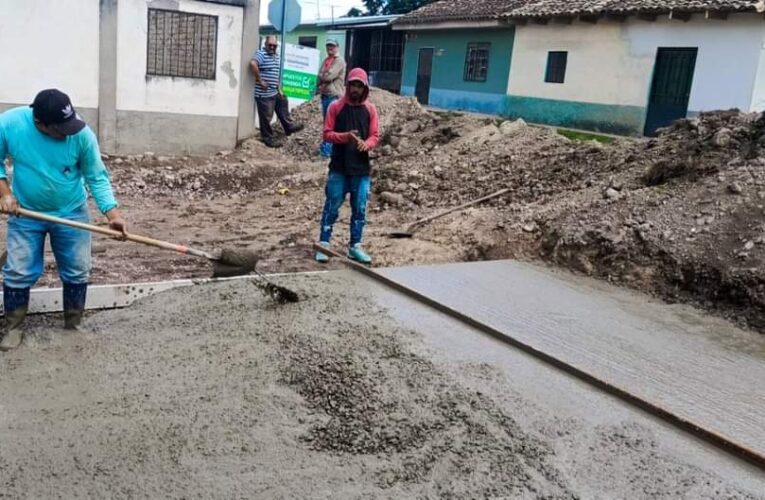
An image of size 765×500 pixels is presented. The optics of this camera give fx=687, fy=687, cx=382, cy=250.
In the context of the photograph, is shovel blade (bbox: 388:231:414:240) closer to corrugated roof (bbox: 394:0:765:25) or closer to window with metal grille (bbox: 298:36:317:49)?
corrugated roof (bbox: 394:0:765:25)

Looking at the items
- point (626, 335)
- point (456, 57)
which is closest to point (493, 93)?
point (456, 57)

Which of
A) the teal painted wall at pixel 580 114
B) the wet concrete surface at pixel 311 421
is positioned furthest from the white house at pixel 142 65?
the teal painted wall at pixel 580 114

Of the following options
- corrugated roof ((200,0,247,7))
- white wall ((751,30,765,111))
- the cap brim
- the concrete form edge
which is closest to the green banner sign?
corrugated roof ((200,0,247,7))

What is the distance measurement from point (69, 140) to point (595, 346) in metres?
3.20

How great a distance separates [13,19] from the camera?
884 cm

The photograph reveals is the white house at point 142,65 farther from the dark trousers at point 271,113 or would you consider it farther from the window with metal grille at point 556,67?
the window with metal grille at point 556,67

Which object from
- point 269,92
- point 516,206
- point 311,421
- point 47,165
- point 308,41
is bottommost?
point 311,421

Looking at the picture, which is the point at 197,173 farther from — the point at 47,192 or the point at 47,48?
the point at 47,192

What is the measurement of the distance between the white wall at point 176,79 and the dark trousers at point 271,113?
0.41 meters

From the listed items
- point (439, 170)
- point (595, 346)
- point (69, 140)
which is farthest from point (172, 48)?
point (595, 346)

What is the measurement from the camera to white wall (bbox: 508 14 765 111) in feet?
42.5

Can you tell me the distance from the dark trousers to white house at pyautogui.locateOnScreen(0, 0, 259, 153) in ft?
0.61

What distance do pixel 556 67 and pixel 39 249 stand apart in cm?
1469

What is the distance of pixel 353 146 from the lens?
5445 mm
